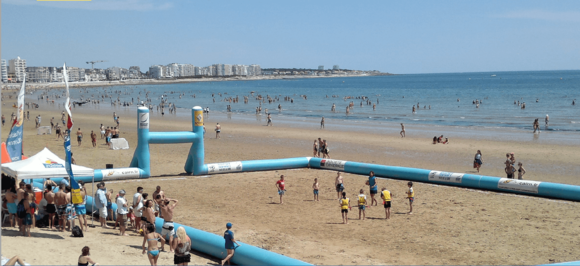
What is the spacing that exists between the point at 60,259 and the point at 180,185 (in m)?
8.40

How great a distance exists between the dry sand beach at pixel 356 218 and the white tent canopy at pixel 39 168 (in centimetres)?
162

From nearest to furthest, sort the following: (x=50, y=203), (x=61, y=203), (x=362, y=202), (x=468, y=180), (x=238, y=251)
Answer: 1. (x=238, y=251)
2. (x=61, y=203)
3. (x=50, y=203)
4. (x=362, y=202)
5. (x=468, y=180)

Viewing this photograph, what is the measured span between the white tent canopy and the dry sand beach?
5.33 ft

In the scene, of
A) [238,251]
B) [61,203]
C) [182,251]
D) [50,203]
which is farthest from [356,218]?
[50,203]

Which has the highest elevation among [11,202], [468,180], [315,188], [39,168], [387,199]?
[39,168]

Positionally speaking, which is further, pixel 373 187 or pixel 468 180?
pixel 468 180

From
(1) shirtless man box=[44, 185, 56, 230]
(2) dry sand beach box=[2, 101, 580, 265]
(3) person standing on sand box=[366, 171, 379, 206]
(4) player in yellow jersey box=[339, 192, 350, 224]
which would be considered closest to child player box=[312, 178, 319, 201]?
(2) dry sand beach box=[2, 101, 580, 265]

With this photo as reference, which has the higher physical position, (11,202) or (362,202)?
(11,202)

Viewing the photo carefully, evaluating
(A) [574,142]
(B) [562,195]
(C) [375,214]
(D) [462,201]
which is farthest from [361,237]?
(A) [574,142]

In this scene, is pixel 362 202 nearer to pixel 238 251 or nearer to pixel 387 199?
pixel 387 199

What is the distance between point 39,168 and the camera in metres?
11.7

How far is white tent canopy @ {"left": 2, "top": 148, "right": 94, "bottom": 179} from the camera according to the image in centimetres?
1153

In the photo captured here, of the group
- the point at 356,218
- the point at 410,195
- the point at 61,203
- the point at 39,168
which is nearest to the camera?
the point at 61,203

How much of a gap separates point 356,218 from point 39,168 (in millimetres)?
8198
